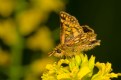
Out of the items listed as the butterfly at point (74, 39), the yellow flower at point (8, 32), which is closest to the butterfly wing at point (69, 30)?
the butterfly at point (74, 39)

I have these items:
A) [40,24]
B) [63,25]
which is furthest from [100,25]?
[63,25]

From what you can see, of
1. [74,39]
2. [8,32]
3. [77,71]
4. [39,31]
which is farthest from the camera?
[39,31]

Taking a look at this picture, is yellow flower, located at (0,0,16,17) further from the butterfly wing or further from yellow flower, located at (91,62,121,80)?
yellow flower, located at (91,62,121,80)

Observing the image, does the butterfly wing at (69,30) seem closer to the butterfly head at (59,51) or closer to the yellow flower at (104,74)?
the butterfly head at (59,51)

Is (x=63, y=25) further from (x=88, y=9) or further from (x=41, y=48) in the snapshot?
(x=88, y=9)

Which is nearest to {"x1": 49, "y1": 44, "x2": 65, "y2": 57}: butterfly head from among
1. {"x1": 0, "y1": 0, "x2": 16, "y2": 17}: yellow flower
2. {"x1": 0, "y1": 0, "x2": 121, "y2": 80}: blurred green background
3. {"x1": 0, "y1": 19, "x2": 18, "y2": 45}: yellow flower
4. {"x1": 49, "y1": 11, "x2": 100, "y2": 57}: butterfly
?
{"x1": 49, "y1": 11, "x2": 100, "y2": 57}: butterfly

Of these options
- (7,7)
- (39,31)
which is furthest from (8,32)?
(39,31)

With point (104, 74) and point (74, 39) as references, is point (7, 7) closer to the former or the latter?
point (74, 39)
